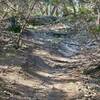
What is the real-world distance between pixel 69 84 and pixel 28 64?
4032 millimetres

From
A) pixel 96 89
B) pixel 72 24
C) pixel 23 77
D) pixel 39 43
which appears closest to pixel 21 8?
pixel 39 43

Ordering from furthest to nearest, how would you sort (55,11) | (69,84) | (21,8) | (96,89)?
(55,11) < (21,8) < (69,84) < (96,89)

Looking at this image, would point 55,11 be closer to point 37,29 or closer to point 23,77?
point 37,29

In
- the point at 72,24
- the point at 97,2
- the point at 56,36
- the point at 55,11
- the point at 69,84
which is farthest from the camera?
the point at 55,11

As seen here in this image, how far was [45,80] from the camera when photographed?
52.4ft

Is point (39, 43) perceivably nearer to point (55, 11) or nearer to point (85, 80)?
point (85, 80)

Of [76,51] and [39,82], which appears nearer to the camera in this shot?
[39,82]

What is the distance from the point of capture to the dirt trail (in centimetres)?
1319

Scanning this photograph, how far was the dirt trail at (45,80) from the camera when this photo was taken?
13188 millimetres

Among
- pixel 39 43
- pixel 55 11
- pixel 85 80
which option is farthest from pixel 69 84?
pixel 55 11

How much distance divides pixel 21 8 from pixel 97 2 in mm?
5822

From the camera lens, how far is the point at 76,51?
26.0 m

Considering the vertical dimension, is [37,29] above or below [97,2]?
below

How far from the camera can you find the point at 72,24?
3825 cm
